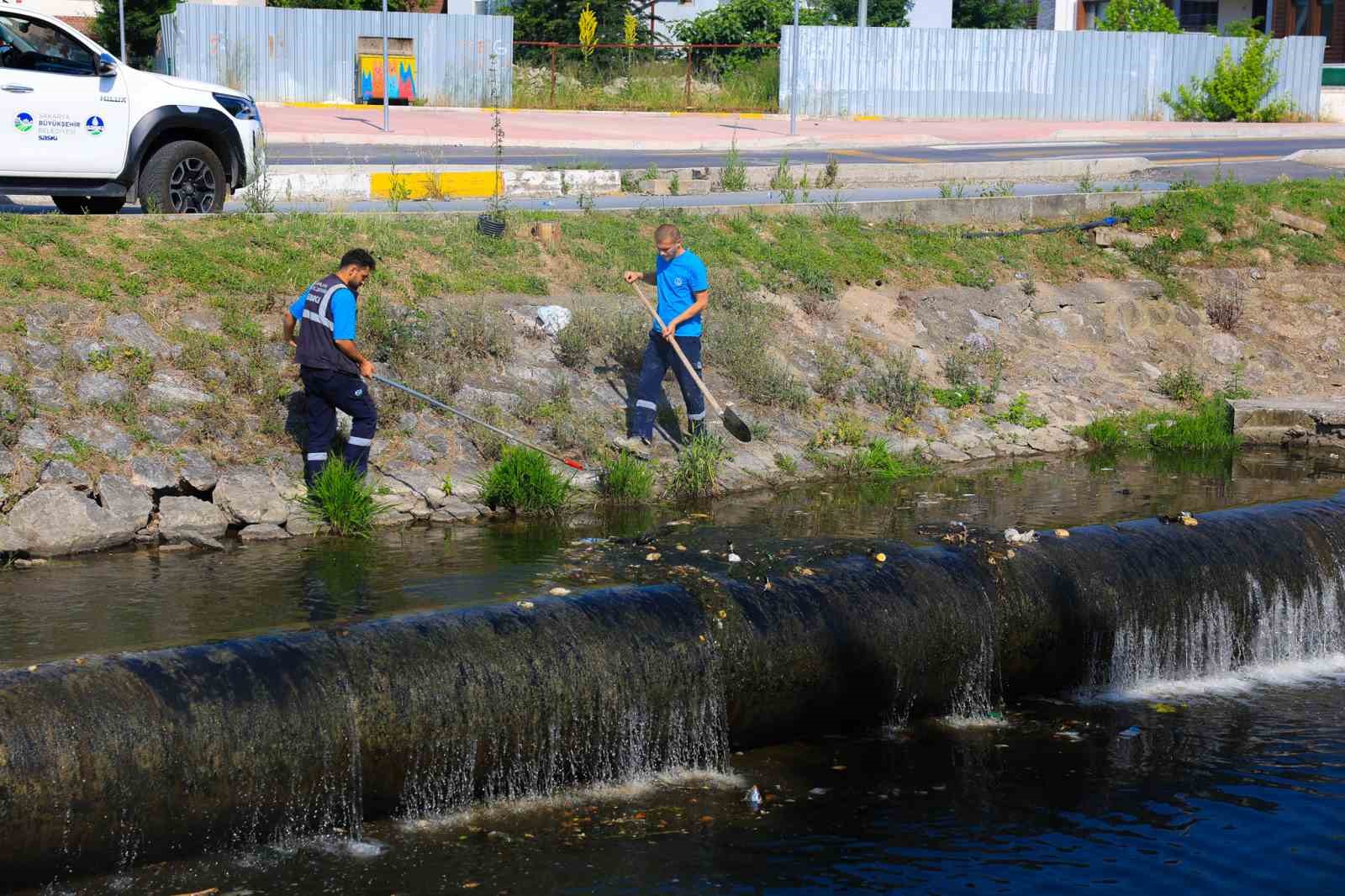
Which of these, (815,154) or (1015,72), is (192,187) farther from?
(1015,72)

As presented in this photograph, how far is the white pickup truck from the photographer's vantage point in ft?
43.1

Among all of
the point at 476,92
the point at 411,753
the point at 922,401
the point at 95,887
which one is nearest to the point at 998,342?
the point at 922,401

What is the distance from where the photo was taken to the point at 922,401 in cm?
1534

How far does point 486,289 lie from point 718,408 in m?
3.01

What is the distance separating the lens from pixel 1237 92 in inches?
1398

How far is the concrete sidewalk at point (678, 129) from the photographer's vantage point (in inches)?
1080

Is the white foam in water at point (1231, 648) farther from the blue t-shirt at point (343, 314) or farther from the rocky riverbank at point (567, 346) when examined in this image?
the blue t-shirt at point (343, 314)

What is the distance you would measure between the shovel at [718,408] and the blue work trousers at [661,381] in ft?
0.25

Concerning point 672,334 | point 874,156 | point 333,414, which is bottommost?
point 333,414

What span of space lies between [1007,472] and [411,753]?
8523 mm

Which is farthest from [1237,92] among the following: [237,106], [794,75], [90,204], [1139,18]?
[90,204]

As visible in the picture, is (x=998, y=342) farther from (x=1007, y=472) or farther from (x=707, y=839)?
(x=707, y=839)

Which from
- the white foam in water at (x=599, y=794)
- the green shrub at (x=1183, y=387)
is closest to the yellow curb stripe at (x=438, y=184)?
the green shrub at (x=1183, y=387)

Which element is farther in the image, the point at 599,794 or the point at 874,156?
the point at 874,156
